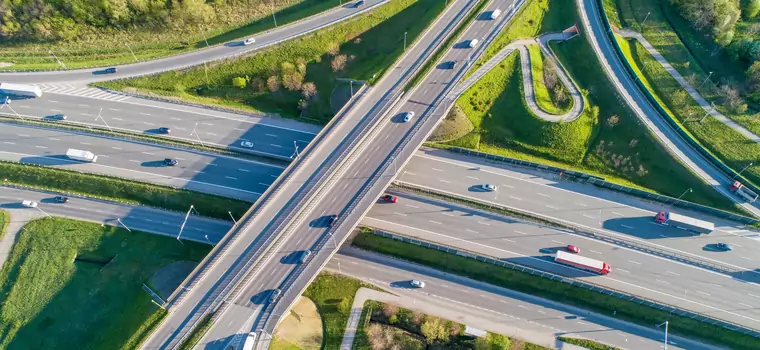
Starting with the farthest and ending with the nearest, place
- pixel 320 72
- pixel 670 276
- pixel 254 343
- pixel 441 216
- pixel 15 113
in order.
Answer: pixel 320 72
pixel 15 113
pixel 441 216
pixel 670 276
pixel 254 343

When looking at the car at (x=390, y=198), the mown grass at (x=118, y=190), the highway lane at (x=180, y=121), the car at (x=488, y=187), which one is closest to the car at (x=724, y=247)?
the car at (x=488, y=187)

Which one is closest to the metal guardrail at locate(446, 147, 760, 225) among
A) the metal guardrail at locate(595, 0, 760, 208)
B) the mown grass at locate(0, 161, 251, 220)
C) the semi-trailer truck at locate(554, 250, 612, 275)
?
the metal guardrail at locate(595, 0, 760, 208)

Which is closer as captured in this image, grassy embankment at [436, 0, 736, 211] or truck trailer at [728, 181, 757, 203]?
truck trailer at [728, 181, 757, 203]

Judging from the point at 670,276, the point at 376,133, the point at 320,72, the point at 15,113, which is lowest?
the point at 670,276

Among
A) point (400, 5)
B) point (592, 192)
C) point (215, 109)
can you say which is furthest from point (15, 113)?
point (592, 192)

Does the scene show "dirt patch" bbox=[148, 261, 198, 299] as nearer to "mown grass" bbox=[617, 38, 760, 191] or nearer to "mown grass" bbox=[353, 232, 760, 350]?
"mown grass" bbox=[353, 232, 760, 350]

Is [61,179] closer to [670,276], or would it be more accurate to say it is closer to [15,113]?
[15,113]
